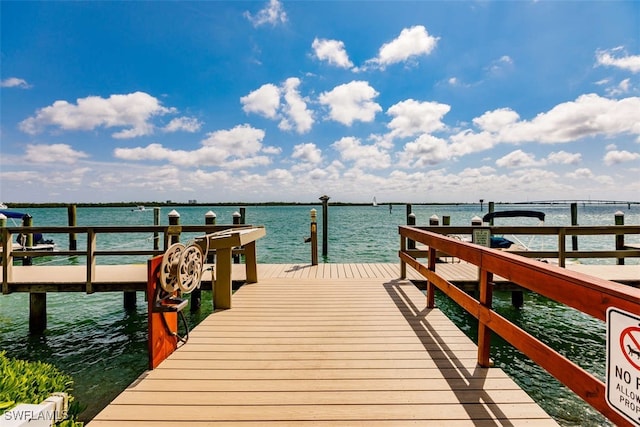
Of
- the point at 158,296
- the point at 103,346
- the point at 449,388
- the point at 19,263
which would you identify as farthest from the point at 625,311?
the point at 19,263

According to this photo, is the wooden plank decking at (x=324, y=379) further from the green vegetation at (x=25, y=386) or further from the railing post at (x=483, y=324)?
the green vegetation at (x=25, y=386)

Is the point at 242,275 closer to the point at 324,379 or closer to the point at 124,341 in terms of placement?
the point at 124,341

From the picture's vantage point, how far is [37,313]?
20.5 ft

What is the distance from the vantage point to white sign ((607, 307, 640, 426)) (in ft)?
3.93

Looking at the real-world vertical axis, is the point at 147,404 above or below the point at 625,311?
below

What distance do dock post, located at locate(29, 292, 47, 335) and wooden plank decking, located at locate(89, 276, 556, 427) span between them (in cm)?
468

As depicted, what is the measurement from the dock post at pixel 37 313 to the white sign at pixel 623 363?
8.18 metres

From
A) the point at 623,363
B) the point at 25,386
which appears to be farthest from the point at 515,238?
the point at 25,386

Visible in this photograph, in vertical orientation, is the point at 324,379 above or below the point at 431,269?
below

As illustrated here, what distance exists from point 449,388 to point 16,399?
312 cm

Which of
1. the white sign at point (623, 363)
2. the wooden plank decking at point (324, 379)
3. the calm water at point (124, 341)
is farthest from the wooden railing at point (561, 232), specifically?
the white sign at point (623, 363)

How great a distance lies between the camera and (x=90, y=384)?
4367 mm

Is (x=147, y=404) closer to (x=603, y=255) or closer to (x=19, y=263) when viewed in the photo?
(x=603, y=255)

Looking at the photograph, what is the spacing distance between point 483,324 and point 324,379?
1.36 m
